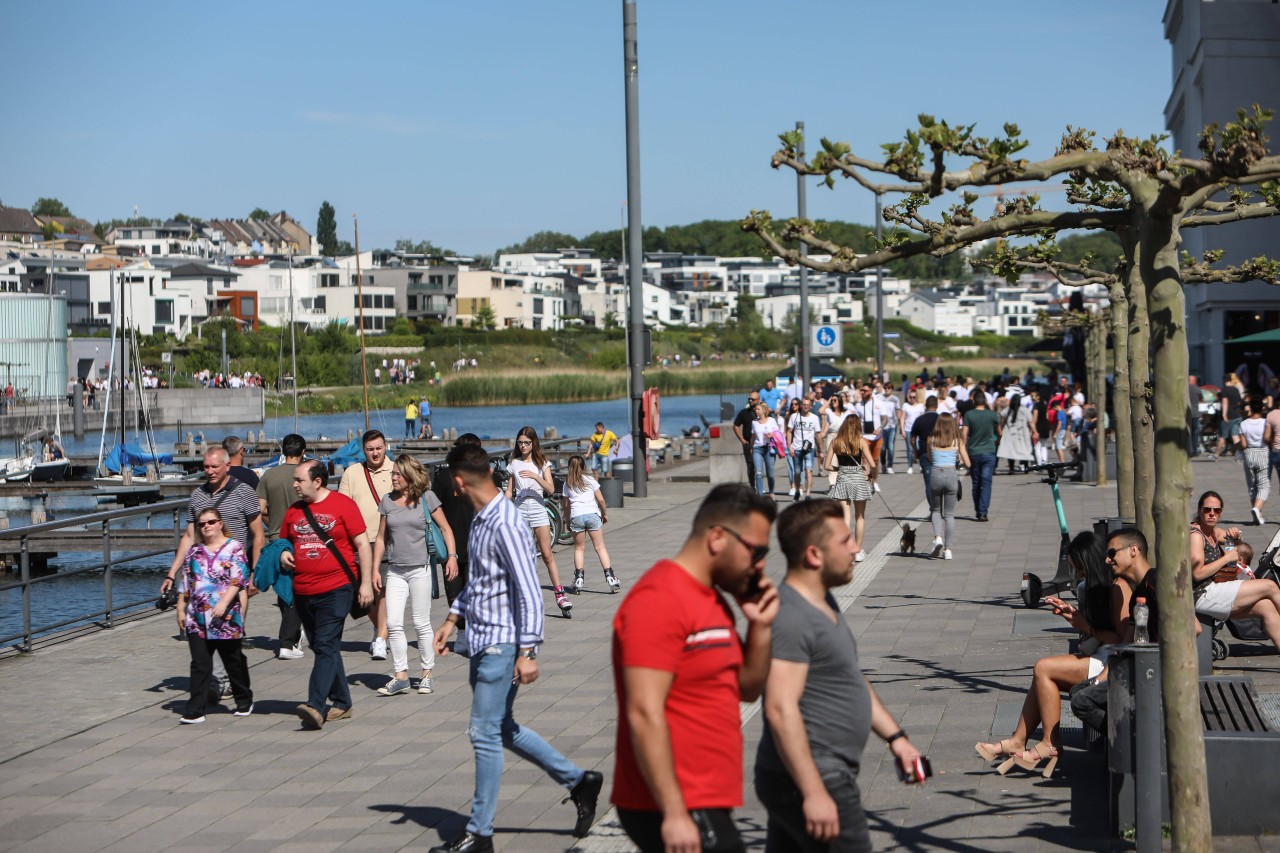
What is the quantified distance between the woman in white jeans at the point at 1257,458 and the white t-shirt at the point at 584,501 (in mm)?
8813

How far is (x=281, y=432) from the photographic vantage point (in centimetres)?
7456

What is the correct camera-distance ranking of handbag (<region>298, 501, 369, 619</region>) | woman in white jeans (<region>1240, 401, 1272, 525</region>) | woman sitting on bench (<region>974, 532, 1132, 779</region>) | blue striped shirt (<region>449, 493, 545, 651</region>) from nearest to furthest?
1. blue striped shirt (<region>449, 493, 545, 651</region>)
2. woman sitting on bench (<region>974, 532, 1132, 779</region>)
3. handbag (<region>298, 501, 369, 619</region>)
4. woman in white jeans (<region>1240, 401, 1272, 525</region>)

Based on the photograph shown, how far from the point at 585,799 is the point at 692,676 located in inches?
123

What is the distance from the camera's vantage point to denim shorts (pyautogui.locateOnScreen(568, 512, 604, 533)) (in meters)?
15.3

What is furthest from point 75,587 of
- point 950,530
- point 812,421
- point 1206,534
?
point 1206,534

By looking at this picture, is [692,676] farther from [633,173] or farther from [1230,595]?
[633,173]

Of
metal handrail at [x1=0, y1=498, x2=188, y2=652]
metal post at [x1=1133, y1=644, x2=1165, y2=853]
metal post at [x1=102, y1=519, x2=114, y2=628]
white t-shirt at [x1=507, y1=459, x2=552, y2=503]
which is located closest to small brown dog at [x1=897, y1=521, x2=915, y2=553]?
white t-shirt at [x1=507, y1=459, x2=552, y2=503]

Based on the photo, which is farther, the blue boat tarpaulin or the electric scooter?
the blue boat tarpaulin

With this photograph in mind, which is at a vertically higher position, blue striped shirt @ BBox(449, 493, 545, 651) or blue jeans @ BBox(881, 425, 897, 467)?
blue striped shirt @ BBox(449, 493, 545, 651)

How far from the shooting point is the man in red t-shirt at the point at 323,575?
9.48 meters

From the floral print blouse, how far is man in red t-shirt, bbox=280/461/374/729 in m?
0.40

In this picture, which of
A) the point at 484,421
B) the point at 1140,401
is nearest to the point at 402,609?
the point at 1140,401

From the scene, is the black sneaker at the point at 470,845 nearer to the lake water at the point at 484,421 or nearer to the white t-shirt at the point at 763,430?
the white t-shirt at the point at 763,430

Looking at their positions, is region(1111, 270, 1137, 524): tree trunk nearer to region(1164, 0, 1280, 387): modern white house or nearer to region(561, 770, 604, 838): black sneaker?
region(561, 770, 604, 838): black sneaker
